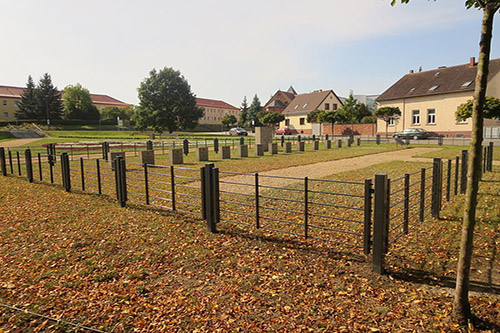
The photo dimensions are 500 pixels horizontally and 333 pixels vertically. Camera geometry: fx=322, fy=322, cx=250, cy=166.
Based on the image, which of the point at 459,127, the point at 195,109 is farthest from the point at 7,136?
the point at 459,127

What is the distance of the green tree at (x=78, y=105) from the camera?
252 ft

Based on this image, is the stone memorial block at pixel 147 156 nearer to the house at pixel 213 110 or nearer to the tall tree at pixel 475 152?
the tall tree at pixel 475 152

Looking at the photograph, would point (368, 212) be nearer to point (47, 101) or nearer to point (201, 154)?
point (201, 154)

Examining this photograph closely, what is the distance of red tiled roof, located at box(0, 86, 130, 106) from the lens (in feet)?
273

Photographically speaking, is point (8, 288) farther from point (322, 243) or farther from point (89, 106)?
point (89, 106)

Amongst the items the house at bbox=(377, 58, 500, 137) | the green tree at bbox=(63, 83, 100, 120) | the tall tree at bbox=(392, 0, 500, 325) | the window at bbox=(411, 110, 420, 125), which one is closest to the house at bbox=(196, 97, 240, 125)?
the green tree at bbox=(63, 83, 100, 120)

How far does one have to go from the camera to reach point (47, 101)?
68.8 m

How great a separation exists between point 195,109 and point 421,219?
58274 millimetres

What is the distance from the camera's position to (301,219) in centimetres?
725

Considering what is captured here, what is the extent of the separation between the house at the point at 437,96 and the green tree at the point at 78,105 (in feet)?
214

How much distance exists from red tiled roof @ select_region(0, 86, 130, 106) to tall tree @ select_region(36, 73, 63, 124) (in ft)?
57.2

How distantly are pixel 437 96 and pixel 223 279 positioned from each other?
155 ft

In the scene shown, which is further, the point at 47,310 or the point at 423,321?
the point at 47,310

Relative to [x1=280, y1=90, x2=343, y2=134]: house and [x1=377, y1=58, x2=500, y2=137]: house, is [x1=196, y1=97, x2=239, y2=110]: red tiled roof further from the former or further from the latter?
[x1=377, y1=58, x2=500, y2=137]: house
